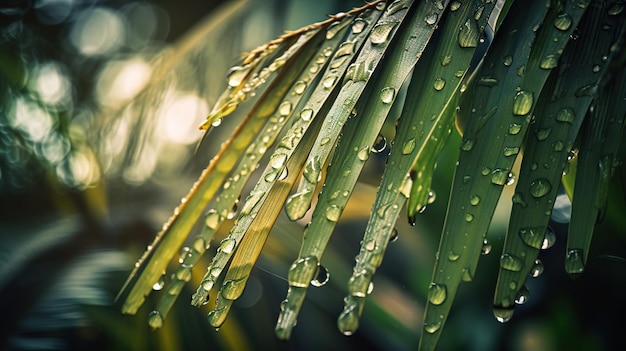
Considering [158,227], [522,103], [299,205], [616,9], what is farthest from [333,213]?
[158,227]

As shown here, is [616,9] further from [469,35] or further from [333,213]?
[333,213]

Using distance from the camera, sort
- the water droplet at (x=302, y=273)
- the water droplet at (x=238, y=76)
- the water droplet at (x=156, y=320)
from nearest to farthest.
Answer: the water droplet at (x=302, y=273) → the water droplet at (x=156, y=320) → the water droplet at (x=238, y=76)

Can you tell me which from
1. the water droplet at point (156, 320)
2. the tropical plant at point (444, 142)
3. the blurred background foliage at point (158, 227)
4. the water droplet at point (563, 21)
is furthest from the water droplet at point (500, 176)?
the blurred background foliage at point (158, 227)

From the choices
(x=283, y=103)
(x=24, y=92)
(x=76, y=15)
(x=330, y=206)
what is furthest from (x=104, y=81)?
(x=330, y=206)

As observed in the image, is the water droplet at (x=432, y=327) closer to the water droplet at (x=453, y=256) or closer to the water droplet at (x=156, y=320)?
the water droplet at (x=453, y=256)

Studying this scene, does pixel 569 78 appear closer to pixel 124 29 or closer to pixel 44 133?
pixel 44 133

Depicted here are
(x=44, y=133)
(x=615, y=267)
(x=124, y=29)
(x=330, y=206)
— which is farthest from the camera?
(x=124, y=29)

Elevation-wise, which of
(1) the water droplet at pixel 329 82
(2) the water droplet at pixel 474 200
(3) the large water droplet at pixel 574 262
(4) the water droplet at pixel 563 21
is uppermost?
(4) the water droplet at pixel 563 21
